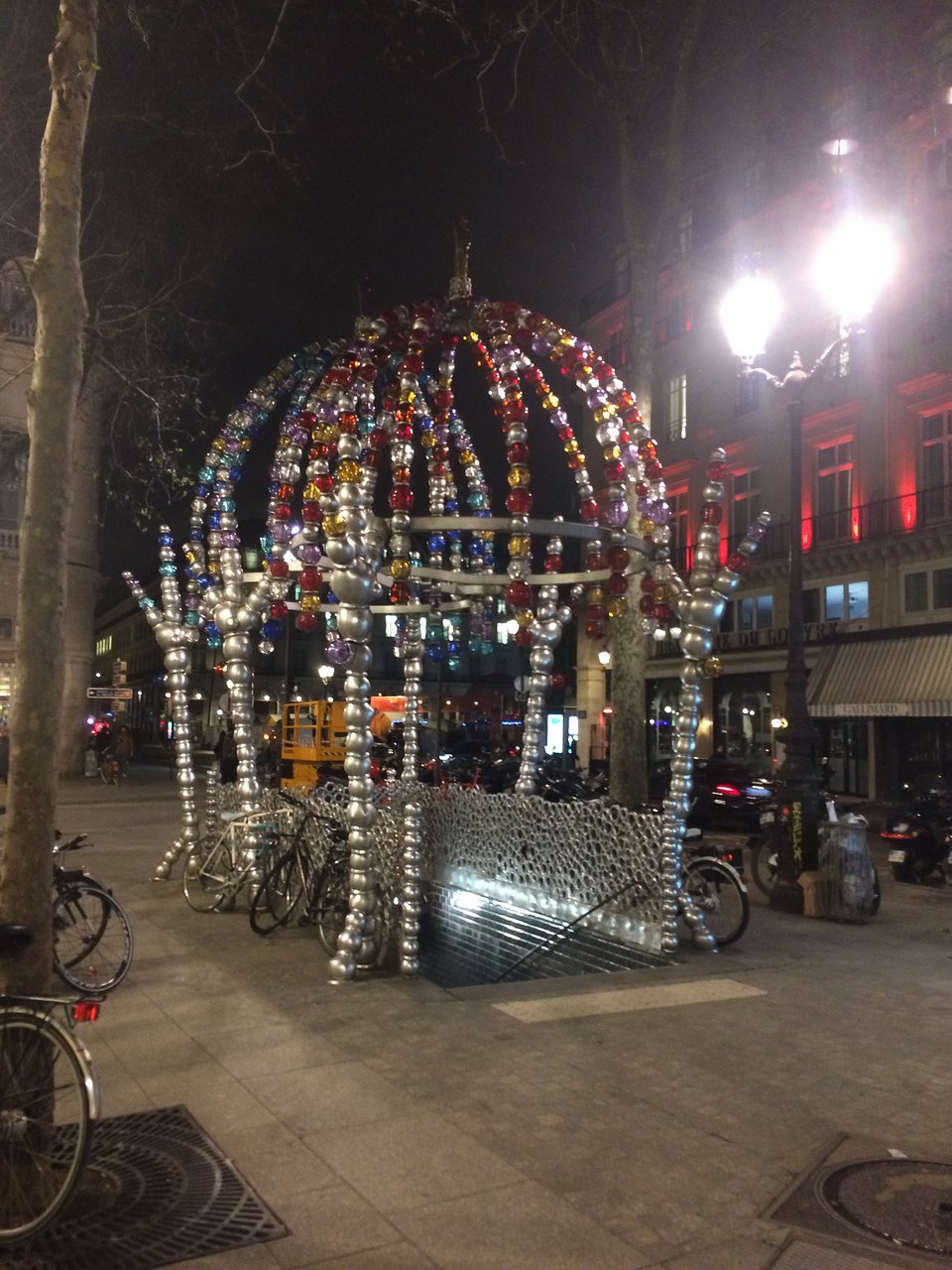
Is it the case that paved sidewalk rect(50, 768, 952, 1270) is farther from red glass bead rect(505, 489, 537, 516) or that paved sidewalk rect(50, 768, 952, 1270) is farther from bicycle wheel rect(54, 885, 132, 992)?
red glass bead rect(505, 489, 537, 516)

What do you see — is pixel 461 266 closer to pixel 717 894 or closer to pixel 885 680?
pixel 717 894

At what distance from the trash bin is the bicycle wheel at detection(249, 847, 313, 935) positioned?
5287 mm

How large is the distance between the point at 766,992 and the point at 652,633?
5837 millimetres

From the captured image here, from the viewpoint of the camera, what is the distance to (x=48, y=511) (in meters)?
4.55

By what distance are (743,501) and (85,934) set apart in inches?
1191

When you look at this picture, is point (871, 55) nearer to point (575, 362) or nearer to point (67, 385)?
point (575, 362)

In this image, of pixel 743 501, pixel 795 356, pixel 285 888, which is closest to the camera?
pixel 285 888

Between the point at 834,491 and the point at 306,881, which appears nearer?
the point at 306,881

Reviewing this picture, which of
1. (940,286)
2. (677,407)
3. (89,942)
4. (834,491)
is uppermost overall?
(677,407)

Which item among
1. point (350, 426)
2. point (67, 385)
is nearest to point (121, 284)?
point (350, 426)

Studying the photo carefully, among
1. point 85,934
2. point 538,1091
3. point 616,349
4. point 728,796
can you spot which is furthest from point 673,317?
point 538,1091

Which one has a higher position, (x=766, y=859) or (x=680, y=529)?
(x=680, y=529)

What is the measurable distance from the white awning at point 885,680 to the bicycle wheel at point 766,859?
14581 millimetres

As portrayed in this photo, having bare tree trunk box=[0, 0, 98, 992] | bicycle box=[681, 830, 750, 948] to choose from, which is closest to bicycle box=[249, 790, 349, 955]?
bicycle box=[681, 830, 750, 948]
